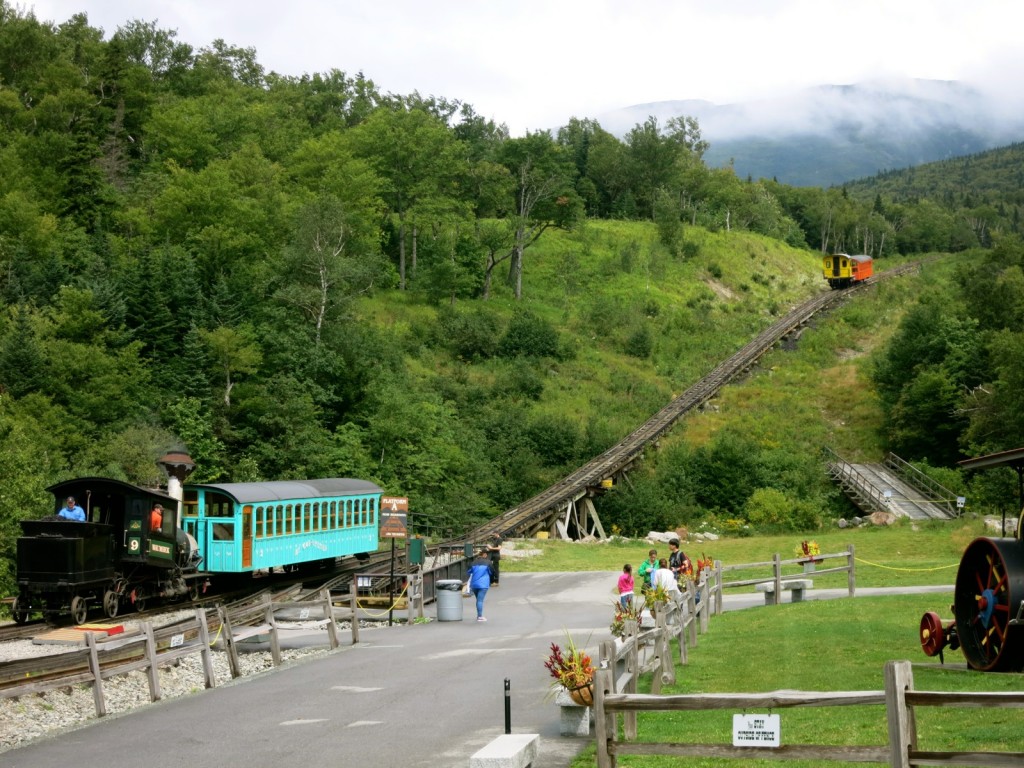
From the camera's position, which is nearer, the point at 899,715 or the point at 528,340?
the point at 899,715

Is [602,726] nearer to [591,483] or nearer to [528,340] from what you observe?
[591,483]

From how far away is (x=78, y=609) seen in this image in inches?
934

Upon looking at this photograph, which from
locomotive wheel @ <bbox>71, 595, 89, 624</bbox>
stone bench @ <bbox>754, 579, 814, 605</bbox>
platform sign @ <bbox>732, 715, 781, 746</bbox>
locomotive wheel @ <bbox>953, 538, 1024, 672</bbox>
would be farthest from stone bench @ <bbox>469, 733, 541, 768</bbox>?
stone bench @ <bbox>754, 579, 814, 605</bbox>

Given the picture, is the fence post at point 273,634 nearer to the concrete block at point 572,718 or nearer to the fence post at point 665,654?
the fence post at point 665,654

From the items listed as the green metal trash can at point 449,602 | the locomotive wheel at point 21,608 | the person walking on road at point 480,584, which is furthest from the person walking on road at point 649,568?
the locomotive wheel at point 21,608

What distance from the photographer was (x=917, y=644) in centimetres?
1745

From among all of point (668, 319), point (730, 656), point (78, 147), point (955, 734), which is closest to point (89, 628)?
point (730, 656)

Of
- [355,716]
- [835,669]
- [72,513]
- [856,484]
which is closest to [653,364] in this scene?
[856,484]

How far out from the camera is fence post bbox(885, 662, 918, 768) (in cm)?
727

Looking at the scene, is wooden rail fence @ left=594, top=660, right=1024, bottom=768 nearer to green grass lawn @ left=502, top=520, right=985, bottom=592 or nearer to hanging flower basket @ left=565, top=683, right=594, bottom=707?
hanging flower basket @ left=565, top=683, right=594, bottom=707

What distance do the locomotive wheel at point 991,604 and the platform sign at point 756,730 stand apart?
715cm

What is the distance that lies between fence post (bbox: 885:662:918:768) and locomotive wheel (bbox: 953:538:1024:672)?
7123 millimetres

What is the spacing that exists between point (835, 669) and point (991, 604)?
7.39 feet

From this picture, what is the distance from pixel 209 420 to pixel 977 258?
89.6 meters
